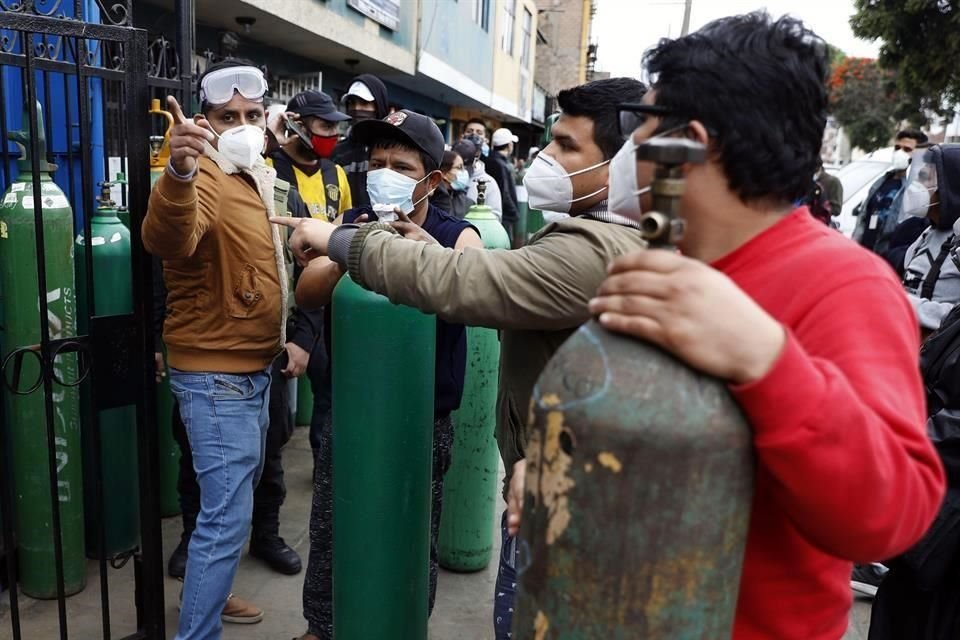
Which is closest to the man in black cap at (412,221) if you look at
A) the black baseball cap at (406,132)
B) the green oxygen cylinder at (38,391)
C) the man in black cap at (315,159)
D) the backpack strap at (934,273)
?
the black baseball cap at (406,132)

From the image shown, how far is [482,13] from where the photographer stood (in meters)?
18.7

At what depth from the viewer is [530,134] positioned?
34812 millimetres

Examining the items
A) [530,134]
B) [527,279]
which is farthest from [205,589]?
[530,134]

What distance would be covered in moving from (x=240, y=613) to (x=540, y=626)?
2.67 meters

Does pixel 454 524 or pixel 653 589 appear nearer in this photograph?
pixel 653 589

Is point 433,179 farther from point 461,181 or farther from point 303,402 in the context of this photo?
A: point 461,181

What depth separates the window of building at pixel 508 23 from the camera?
21.6 meters

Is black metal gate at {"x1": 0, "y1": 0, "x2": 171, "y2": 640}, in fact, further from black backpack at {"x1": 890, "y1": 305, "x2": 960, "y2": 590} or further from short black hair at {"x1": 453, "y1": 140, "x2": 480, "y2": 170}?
short black hair at {"x1": 453, "y1": 140, "x2": 480, "y2": 170}

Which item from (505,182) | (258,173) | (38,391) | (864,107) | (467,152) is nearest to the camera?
(258,173)

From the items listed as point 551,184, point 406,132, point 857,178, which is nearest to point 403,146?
point 406,132

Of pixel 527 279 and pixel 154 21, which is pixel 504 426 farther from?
pixel 154 21

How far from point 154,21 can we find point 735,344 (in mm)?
7958

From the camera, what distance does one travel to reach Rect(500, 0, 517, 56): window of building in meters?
21.6

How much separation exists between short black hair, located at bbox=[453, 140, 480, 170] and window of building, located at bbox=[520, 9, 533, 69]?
17405 millimetres
